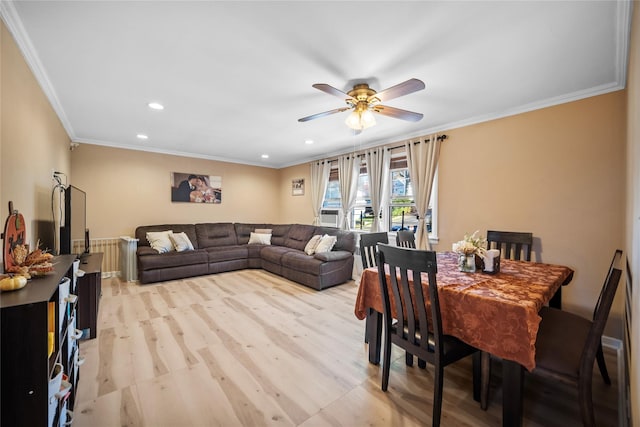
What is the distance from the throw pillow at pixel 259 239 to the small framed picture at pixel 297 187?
1268mm

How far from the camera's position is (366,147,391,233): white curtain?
4.55m

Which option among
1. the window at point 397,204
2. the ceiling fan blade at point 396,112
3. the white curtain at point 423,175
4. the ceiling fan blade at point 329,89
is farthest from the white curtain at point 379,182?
the ceiling fan blade at point 329,89

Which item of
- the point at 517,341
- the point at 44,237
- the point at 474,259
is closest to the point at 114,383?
the point at 44,237

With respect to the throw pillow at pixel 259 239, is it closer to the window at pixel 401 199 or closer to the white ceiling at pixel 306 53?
the window at pixel 401 199

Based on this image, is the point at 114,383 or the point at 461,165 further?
the point at 461,165

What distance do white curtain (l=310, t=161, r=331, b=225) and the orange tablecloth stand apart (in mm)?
3833

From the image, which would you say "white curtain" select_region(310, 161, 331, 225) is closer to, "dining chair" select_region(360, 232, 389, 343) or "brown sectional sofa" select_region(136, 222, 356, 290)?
"brown sectional sofa" select_region(136, 222, 356, 290)

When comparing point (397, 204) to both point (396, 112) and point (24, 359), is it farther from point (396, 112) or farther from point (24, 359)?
point (24, 359)

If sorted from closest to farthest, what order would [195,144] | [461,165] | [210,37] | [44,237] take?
[210,37] → [44,237] → [461,165] → [195,144]

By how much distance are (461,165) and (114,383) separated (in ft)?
13.9

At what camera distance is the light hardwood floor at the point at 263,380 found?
164 cm

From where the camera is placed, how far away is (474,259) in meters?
2.14

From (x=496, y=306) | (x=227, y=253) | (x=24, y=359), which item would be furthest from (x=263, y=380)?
(x=227, y=253)

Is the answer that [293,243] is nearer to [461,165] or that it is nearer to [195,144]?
[195,144]
